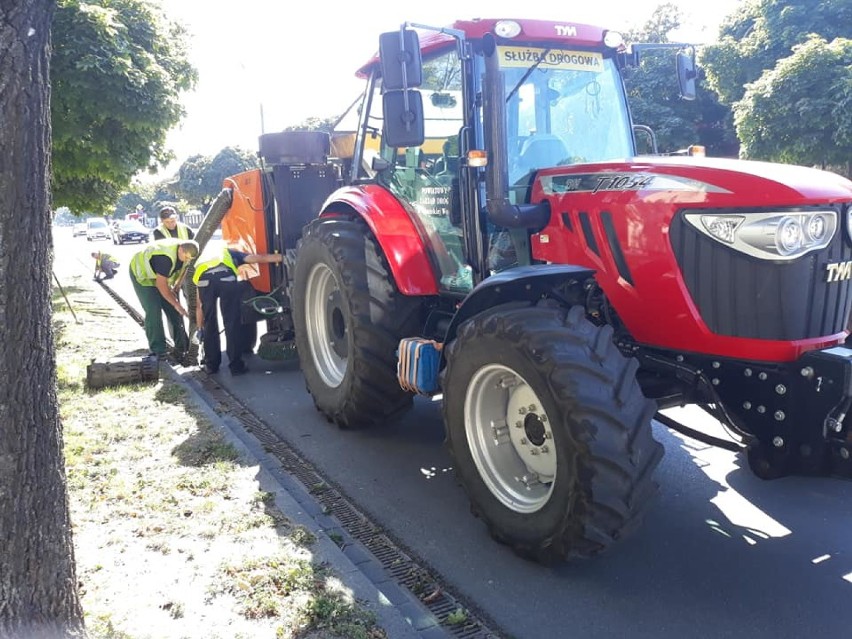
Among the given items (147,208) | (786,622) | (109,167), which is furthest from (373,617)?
(147,208)

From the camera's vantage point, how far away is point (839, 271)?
333cm

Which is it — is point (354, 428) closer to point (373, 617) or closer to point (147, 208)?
point (373, 617)

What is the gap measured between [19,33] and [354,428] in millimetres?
3764

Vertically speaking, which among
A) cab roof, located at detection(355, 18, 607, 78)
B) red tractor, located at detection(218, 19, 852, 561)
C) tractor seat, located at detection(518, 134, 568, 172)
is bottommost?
red tractor, located at detection(218, 19, 852, 561)

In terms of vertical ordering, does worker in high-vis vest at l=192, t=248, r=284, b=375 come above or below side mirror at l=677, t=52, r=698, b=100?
below

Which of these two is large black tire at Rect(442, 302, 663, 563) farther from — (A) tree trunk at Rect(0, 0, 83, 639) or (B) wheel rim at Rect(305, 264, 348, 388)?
(B) wheel rim at Rect(305, 264, 348, 388)

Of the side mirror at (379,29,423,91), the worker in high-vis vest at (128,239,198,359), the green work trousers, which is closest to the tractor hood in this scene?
the side mirror at (379,29,423,91)

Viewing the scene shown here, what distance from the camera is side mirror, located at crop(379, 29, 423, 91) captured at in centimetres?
369

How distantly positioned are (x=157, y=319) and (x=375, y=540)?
488 centimetres

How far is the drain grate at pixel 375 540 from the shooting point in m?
3.18

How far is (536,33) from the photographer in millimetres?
4270

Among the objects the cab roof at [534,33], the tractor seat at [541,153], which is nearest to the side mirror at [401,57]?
the cab roof at [534,33]

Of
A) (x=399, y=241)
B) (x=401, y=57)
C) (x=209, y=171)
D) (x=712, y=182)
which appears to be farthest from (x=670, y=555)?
(x=209, y=171)

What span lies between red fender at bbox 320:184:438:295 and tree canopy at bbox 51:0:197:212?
4.58 metres
